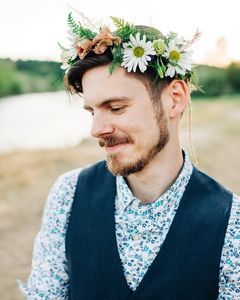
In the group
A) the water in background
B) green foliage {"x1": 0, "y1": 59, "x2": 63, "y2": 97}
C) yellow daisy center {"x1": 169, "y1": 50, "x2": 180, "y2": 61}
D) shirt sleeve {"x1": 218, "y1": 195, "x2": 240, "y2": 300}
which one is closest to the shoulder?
shirt sleeve {"x1": 218, "y1": 195, "x2": 240, "y2": 300}

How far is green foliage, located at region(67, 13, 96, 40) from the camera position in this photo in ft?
7.25

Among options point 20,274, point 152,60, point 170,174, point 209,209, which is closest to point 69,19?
point 152,60

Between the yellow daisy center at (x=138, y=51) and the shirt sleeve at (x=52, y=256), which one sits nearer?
the yellow daisy center at (x=138, y=51)

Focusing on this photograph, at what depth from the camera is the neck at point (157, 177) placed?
7.60 feet

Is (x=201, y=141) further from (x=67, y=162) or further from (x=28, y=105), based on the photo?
(x=28, y=105)

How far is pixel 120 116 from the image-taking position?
2111 millimetres

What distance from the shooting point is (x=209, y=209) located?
221cm

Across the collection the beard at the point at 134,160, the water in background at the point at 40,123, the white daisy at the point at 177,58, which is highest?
the white daisy at the point at 177,58

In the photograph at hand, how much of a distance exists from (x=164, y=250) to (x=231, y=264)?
0.29 meters

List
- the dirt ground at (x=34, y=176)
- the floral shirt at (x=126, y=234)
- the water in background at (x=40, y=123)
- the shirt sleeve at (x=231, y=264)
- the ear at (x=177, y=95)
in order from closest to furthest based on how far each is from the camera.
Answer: the shirt sleeve at (x=231, y=264)
the floral shirt at (x=126, y=234)
the ear at (x=177, y=95)
the dirt ground at (x=34, y=176)
the water in background at (x=40, y=123)

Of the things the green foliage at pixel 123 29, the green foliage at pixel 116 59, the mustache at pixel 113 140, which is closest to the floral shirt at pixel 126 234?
the mustache at pixel 113 140

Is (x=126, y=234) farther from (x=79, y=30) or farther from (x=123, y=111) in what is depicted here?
(x=79, y=30)

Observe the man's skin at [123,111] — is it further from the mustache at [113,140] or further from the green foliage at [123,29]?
the green foliage at [123,29]

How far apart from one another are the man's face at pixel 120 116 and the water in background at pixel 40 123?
30.2 feet
